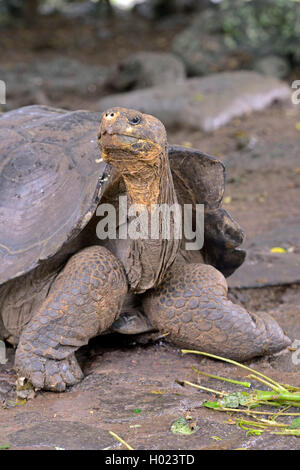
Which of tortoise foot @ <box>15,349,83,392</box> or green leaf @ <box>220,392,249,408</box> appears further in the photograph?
tortoise foot @ <box>15,349,83,392</box>

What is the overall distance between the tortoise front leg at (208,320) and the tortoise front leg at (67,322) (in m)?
0.31

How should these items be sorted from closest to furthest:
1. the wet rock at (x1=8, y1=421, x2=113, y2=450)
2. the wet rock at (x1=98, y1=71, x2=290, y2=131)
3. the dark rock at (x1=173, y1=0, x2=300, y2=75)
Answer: the wet rock at (x1=8, y1=421, x2=113, y2=450)
the wet rock at (x1=98, y1=71, x2=290, y2=131)
the dark rock at (x1=173, y1=0, x2=300, y2=75)

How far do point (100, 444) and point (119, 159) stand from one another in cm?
106

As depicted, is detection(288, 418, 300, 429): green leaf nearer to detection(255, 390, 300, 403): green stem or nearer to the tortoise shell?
detection(255, 390, 300, 403): green stem

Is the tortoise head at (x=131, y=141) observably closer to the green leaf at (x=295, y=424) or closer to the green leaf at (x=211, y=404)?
the green leaf at (x=211, y=404)

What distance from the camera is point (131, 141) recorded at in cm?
250

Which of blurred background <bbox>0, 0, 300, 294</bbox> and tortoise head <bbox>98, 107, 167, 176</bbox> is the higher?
blurred background <bbox>0, 0, 300, 294</bbox>

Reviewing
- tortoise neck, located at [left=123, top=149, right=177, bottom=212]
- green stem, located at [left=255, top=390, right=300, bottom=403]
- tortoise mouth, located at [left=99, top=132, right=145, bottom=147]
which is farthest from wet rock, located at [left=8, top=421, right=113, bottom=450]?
tortoise mouth, located at [left=99, top=132, right=145, bottom=147]

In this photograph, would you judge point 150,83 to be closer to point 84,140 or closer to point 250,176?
point 250,176

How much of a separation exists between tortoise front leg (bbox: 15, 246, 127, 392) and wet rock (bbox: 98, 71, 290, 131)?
5.34m

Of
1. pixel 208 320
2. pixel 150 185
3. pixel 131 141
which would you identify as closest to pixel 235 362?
pixel 208 320

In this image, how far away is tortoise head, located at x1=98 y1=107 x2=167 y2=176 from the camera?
246cm

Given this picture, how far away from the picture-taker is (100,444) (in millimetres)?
2291

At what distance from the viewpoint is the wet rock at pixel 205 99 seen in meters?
8.09
